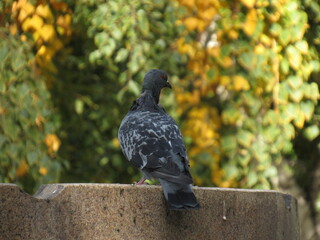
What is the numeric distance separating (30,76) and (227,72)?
1.69 metres

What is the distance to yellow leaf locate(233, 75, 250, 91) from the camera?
7.83 metres

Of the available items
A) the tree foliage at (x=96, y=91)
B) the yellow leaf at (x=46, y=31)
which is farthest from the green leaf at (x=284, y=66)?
the yellow leaf at (x=46, y=31)

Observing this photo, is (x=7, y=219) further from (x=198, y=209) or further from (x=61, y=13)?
(x=61, y=13)

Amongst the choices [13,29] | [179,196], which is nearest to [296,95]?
[13,29]

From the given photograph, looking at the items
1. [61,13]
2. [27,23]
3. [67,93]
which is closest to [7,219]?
[27,23]

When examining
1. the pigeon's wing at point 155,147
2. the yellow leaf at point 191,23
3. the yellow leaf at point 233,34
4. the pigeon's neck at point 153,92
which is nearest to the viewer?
the pigeon's wing at point 155,147

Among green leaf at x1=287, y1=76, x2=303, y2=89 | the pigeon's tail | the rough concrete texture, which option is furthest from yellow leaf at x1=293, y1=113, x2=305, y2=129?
the pigeon's tail

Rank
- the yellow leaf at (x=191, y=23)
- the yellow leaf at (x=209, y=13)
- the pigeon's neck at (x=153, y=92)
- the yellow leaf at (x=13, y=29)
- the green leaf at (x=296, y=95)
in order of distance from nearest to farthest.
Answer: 1. the pigeon's neck at (x=153, y=92)
2. the yellow leaf at (x=13, y=29)
3. the green leaf at (x=296, y=95)
4. the yellow leaf at (x=209, y=13)
5. the yellow leaf at (x=191, y=23)

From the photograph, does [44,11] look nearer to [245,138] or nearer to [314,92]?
[245,138]

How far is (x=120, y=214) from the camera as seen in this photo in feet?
13.3

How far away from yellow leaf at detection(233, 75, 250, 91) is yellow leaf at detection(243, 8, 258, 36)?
0.39m

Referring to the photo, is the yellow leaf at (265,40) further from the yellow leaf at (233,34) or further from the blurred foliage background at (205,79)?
the yellow leaf at (233,34)

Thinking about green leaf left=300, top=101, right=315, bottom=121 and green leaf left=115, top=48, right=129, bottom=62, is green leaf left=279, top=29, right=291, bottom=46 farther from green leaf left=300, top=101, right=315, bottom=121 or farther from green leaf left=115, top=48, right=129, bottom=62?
green leaf left=115, top=48, right=129, bottom=62

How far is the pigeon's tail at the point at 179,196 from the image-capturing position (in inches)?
164
